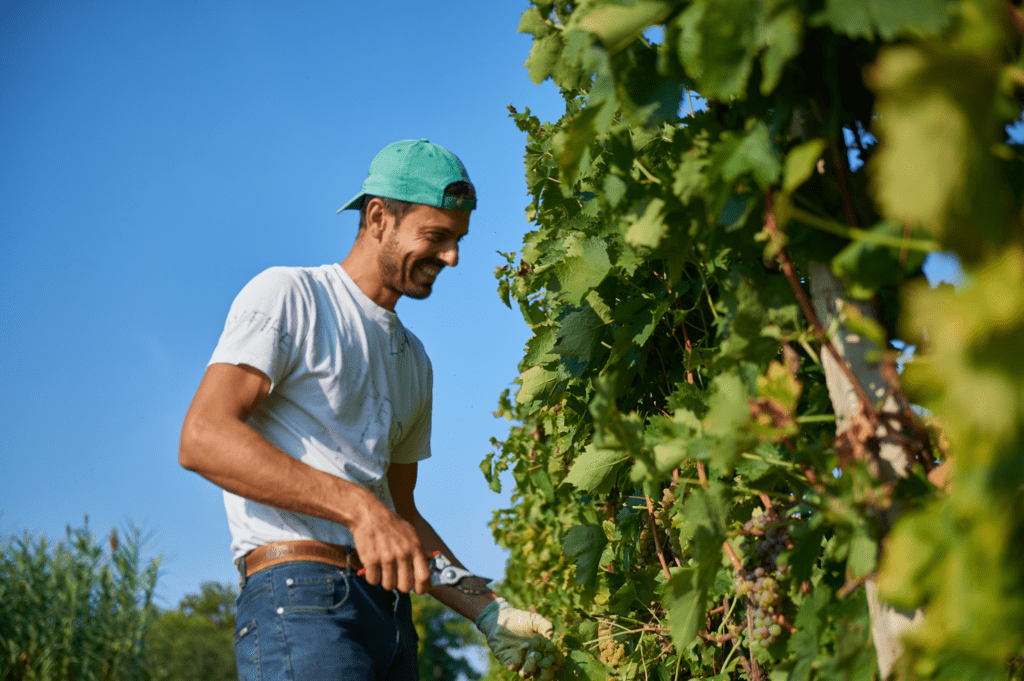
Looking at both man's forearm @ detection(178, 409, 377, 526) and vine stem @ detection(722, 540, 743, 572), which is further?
man's forearm @ detection(178, 409, 377, 526)

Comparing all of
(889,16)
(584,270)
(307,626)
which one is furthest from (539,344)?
(889,16)

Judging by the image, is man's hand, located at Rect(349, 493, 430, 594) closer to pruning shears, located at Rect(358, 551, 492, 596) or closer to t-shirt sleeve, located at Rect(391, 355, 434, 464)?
pruning shears, located at Rect(358, 551, 492, 596)

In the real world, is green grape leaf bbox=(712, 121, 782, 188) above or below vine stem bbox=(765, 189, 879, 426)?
above

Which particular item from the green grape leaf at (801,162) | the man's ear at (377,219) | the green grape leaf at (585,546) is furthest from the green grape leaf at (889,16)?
the man's ear at (377,219)

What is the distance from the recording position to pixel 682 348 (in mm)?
2113

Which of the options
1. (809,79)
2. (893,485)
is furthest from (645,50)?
(893,485)

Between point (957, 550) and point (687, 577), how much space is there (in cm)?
67

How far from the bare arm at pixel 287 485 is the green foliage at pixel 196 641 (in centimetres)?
1403

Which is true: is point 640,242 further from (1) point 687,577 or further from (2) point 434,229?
(2) point 434,229

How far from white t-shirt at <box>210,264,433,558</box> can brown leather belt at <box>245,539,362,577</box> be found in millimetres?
30

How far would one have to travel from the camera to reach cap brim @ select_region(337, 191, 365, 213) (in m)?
3.31

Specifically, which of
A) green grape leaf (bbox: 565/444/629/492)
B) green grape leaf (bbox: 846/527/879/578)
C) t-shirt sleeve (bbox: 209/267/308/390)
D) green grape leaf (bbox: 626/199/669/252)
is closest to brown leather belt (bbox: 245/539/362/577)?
t-shirt sleeve (bbox: 209/267/308/390)

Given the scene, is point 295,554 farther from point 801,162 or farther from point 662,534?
point 801,162

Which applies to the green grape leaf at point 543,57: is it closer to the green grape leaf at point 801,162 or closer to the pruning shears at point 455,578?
the green grape leaf at point 801,162
